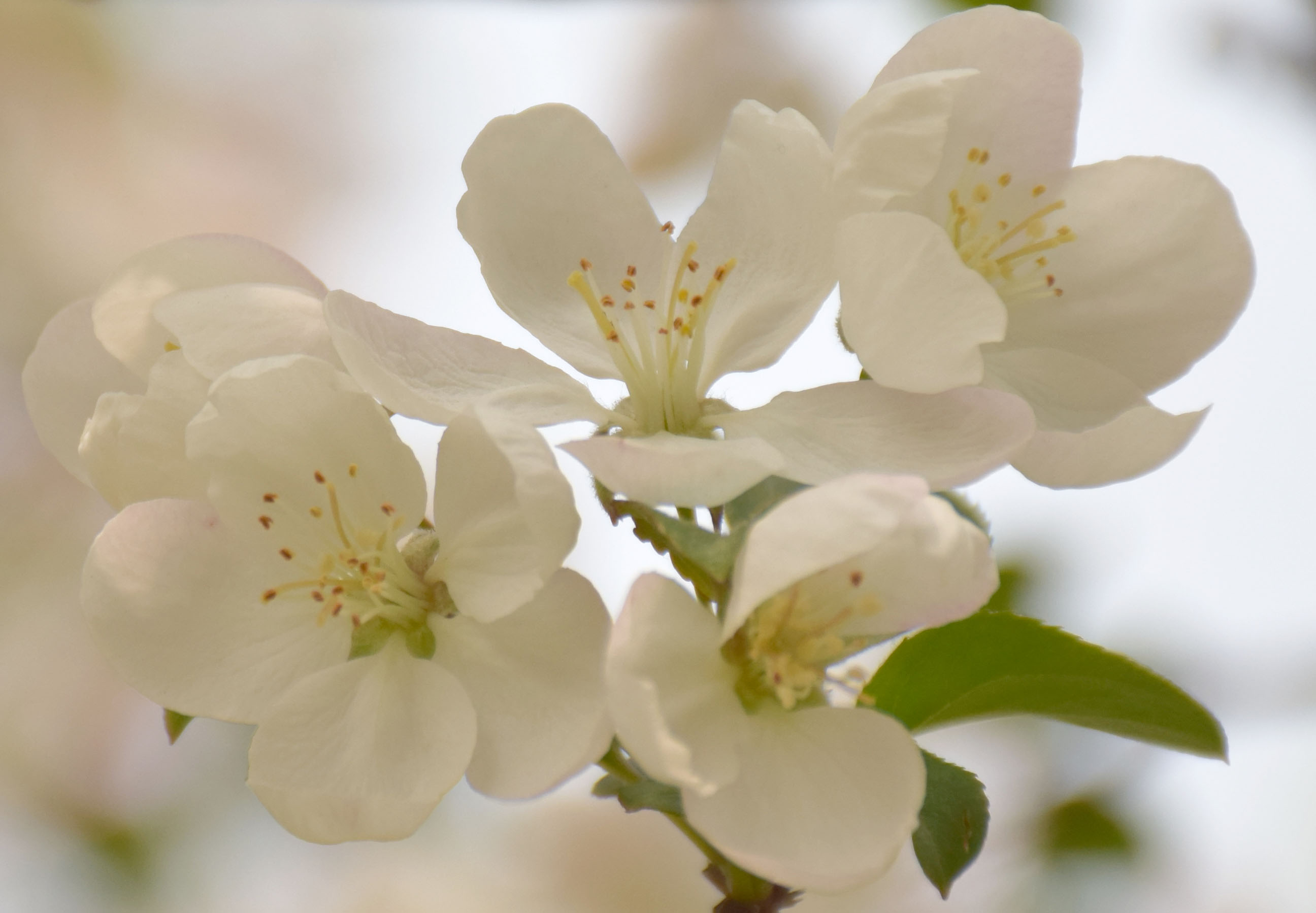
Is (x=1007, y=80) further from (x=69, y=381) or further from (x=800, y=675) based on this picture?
(x=69, y=381)

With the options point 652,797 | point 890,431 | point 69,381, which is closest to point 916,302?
point 890,431

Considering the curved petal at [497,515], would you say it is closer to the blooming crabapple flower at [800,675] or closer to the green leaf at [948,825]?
the blooming crabapple flower at [800,675]

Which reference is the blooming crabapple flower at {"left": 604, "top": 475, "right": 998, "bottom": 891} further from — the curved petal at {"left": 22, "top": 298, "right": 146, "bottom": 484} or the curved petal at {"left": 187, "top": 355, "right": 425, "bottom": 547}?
the curved petal at {"left": 22, "top": 298, "right": 146, "bottom": 484}

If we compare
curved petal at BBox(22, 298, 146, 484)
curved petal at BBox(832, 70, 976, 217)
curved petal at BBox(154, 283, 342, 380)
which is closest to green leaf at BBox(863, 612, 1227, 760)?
curved petal at BBox(832, 70, 976, 217)

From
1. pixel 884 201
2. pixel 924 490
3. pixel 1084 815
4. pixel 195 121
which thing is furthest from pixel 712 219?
pixel 195 121

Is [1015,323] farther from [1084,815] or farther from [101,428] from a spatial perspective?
[1084,815]

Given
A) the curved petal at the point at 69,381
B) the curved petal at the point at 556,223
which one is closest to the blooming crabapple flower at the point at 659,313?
the curved petal at the point at 556,223

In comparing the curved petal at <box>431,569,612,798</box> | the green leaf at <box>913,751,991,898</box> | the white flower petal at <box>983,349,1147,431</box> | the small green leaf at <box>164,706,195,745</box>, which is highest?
the white flower petal at <box>983,349,1147,431</box>
